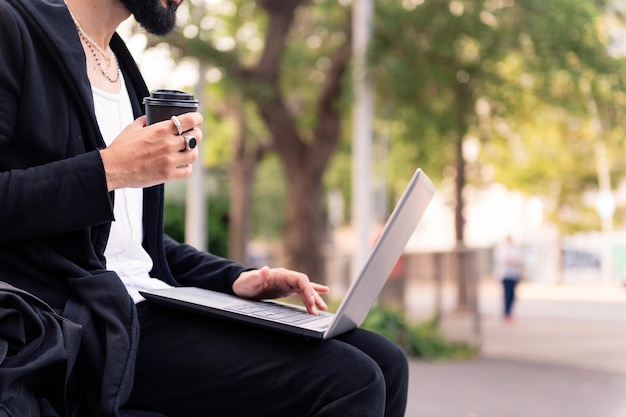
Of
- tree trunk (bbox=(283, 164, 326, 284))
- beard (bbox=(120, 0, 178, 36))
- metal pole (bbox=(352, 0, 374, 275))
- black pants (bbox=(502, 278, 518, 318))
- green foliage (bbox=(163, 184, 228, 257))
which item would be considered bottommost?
black pants (bbox=(502, 278, 518, 318))

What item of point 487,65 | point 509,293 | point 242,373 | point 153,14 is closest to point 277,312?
point 242,373

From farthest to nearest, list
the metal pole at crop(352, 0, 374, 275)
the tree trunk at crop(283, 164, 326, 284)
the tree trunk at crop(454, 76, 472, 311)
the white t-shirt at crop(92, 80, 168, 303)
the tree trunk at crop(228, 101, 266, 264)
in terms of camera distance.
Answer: the tree trunk at crop(228, 101, 266, 264)
the tree trunk at crop(283, 164, 326, 284)
the tree trunk at crop(454, 76, 472, 311)
the metal pole at crop(352, 0, 374, 275)
the white t-shirt at crop(92, 80, 168, 303)

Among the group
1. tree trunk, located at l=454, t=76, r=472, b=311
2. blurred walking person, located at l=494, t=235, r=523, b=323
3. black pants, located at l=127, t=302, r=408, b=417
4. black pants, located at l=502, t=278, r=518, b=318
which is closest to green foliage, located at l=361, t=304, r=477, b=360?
tree trunk, located at l=454, t=76, r=472, b=311

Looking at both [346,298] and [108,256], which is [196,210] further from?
[346,298]

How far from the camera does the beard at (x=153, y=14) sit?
1.97 meters

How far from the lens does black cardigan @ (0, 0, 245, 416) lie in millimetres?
1673

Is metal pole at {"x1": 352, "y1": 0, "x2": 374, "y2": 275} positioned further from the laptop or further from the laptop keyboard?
the laptop

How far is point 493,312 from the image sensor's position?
20219mm

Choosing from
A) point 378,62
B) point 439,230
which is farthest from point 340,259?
point 439,230

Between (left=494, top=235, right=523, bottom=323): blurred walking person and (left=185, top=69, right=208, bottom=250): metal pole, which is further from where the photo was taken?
(left=494, top=235, right=523, bottom=323): blurred walking person

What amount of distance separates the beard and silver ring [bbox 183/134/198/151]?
0.39 meters

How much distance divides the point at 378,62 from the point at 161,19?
1042cm

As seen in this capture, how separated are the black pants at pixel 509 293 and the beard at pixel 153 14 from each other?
16.0 metres

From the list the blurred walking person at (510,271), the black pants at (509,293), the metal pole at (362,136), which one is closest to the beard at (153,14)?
the metal pole at (362,136)
